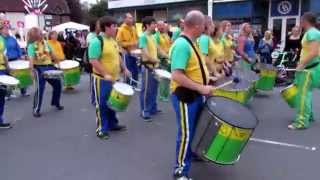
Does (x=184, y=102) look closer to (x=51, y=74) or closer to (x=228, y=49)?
(x=51, y=74)

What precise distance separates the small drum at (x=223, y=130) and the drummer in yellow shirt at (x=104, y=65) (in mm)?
2316

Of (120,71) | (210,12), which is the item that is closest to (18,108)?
(120,71)

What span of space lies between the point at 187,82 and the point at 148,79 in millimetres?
3555

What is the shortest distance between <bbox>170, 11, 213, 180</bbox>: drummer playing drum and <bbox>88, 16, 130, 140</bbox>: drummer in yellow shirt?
1960 millimetres

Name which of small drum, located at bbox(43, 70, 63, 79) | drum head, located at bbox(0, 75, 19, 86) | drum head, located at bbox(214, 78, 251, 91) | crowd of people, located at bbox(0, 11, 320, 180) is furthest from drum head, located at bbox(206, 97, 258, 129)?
small drum, located at bbox(43, 70, 63, 79)

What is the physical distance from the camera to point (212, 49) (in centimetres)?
728

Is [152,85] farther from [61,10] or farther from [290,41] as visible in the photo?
[61,10]

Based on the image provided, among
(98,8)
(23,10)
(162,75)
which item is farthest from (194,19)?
(98,8)

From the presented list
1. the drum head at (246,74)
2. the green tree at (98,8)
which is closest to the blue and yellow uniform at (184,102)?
the drum head at (246,74)

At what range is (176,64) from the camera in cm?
441

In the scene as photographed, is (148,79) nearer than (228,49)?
Yes

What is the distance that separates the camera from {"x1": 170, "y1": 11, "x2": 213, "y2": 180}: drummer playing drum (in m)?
4.40

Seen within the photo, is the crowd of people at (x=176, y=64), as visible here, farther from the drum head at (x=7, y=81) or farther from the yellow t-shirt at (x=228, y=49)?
the drum head at (x=7, y=81)

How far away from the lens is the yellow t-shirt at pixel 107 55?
6.32 m
